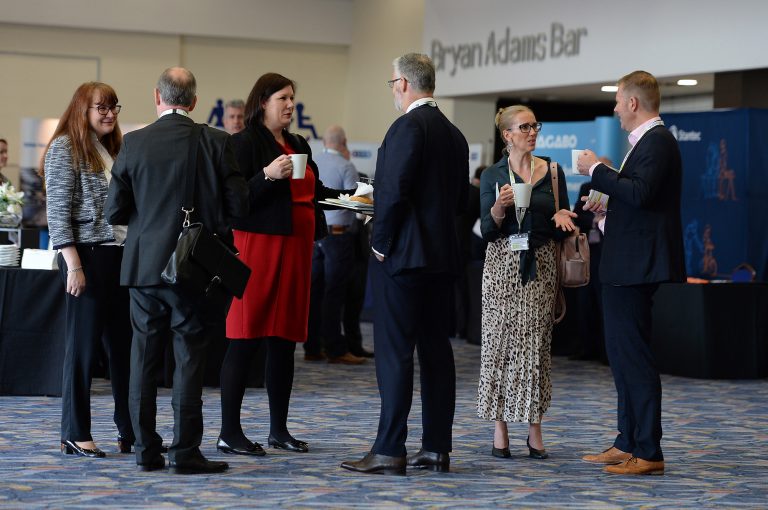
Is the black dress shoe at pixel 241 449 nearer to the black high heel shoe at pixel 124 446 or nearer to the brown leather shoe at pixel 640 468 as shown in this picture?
the black high heel shoe at pixel 124 446

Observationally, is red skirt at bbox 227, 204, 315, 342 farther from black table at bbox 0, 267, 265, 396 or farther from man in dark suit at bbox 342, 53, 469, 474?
black table at bbox 0, 267, 265, 396

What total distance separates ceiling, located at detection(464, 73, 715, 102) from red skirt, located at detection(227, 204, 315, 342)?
20.9ft

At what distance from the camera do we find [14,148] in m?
15.9

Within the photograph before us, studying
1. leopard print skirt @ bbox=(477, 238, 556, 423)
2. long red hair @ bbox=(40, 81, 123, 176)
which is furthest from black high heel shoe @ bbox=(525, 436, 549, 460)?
long red hair @ bbox=(40, 81, 123, 176)

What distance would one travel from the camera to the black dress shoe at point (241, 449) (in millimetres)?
4906

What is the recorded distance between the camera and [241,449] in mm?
→ 4906

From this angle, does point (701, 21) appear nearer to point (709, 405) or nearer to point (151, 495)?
point (709, 405)

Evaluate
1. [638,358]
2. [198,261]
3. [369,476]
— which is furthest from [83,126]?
[638,358]

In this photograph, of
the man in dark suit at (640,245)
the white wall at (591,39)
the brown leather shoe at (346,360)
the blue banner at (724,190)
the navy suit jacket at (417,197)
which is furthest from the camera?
the white wall at (591,39)

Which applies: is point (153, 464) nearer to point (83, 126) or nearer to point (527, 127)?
point (83, 126)

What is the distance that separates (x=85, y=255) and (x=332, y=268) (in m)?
4.14

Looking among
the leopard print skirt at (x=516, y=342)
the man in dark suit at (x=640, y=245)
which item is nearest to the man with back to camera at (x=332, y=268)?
the leopard print skirt at (x=516, y=342)

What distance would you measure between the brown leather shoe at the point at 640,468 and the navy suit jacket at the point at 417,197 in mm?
1043

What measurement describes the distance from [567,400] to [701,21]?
13.9 ft
